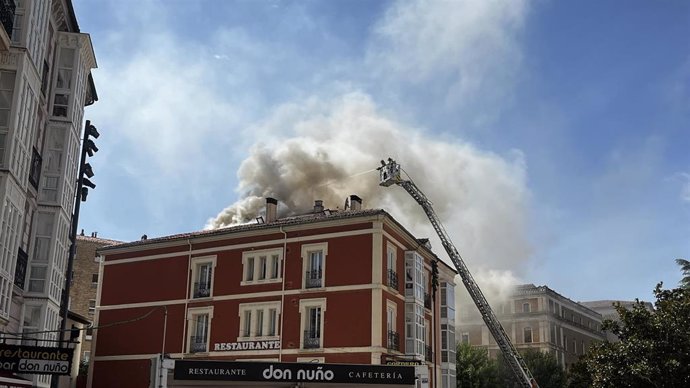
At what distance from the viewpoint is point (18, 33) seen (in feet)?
70.6

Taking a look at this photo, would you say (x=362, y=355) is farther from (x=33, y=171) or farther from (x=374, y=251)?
(x=33, y=171)

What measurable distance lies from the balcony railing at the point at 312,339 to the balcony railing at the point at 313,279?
8.75 ft

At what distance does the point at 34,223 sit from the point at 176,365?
32.7 feet

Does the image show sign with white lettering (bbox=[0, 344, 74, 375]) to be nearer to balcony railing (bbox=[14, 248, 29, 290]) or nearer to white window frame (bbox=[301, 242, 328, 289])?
balcony railing (bbox=[14, 248, 29, 290])

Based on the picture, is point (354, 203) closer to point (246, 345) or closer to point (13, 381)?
point (246, 345)

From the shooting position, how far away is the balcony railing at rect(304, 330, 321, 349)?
137 ft

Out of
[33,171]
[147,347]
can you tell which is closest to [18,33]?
[33,171]

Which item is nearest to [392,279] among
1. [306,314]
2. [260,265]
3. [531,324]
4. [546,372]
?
[306,314]

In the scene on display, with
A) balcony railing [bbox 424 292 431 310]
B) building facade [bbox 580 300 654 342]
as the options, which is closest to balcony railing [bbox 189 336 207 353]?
balcony railing [bbox 424 292 431 310]

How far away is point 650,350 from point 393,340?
536 inches

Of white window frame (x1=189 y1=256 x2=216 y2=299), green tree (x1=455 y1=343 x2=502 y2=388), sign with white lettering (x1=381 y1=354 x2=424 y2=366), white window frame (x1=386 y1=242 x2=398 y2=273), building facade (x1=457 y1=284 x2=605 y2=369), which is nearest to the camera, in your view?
Answer: sign with white lettering (x1=381 y1=354 x2=424 y2=366)

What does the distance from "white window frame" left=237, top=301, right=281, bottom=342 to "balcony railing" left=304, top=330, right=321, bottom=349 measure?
1.78m

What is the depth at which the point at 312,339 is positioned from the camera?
1650 inches

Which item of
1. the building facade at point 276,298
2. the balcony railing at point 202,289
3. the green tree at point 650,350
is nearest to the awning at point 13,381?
the building facade at point 276,298
